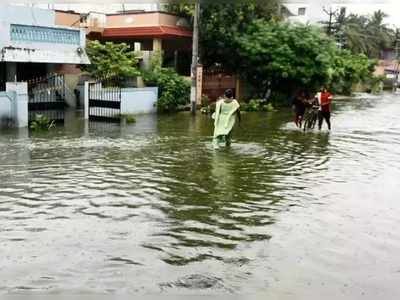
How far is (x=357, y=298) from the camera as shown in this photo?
408 centimetres

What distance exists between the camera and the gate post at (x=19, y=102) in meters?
15.7

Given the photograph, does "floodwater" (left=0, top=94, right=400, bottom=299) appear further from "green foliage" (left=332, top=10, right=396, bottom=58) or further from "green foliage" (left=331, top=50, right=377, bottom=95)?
"green foliage" (left=332, top=10, right=396, bottom=58)

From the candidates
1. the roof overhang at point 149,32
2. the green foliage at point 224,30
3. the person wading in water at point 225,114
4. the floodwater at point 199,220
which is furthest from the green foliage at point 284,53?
the person wading in water at point 225,114

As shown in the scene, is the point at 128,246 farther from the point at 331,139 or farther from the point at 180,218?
the point at 331,139

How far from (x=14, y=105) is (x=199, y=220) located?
11.3 m

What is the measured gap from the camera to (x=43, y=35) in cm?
2008

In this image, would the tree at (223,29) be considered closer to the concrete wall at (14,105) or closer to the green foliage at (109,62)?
the green foliage at (109,62)

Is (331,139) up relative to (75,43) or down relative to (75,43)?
down

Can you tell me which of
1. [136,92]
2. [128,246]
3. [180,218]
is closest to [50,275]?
[128,246]

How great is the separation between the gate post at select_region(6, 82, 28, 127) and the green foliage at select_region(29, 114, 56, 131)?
0.35m

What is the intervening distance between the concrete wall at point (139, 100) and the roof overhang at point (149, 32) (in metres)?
4.50

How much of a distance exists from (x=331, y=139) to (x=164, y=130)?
5239mm

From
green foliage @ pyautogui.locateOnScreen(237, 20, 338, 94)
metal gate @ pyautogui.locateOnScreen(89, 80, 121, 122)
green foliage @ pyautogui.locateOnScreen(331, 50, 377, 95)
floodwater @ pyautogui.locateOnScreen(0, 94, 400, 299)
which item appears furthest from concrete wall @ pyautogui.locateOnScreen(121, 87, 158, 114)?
green foliage @ pyautogui.locateOnScreen(331, 50, 377, 95)

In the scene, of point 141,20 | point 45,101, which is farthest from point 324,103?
point 141,20
